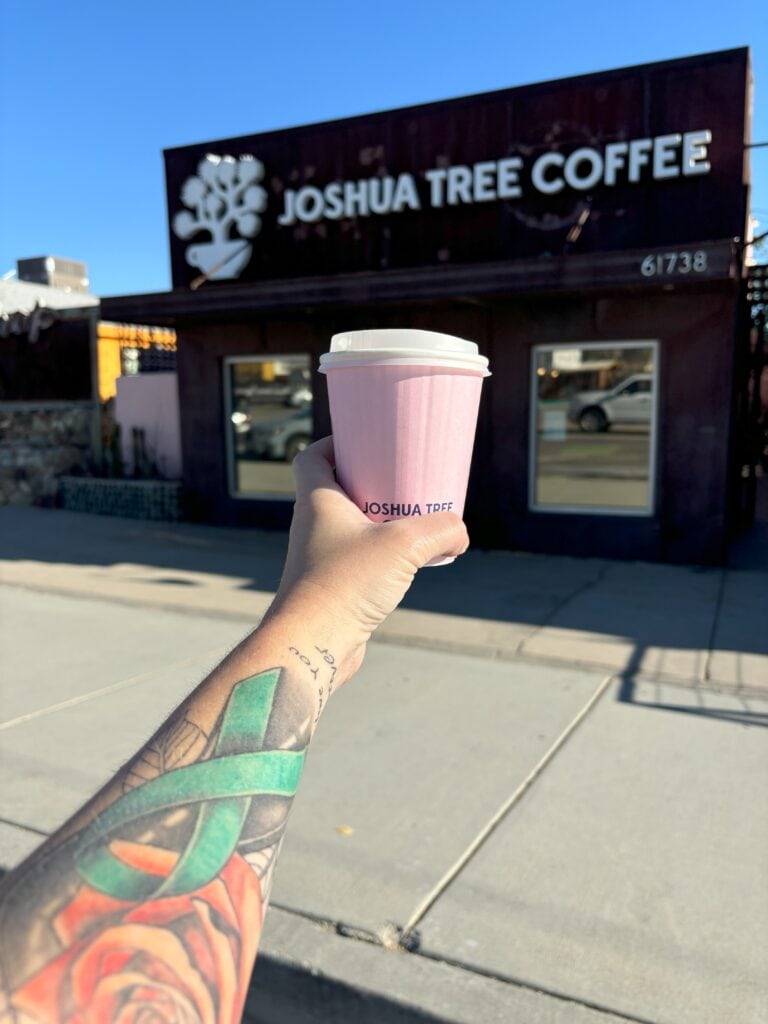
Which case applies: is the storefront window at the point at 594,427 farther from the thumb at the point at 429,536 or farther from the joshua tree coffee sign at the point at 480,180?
the thumb at the point at 429,536

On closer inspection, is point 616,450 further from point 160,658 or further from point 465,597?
point 160,658

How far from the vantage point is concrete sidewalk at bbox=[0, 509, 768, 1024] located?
2734 mm

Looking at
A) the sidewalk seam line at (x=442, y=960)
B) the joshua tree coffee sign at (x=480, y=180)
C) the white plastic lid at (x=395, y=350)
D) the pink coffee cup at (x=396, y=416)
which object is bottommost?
the sidewalk seam line at (x=442, y=960)

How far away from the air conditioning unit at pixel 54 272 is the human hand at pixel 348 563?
21.8 meters

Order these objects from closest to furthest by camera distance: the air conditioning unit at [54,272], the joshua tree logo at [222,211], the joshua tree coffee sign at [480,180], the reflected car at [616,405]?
the joshua tree coffee sign at [480,180] < the reflected car at [616,405] < the joshua tree logo at [222,211] < the air conditioning unit at [54,272]

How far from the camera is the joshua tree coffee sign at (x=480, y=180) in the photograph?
847cm

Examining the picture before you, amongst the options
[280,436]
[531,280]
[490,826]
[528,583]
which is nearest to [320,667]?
[490,826]

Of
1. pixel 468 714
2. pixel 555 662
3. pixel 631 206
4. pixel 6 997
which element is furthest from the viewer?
pixel 631 206

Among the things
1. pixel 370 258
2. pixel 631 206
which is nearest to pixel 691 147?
pixel 631 206

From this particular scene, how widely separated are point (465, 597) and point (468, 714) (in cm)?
271

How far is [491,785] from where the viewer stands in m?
4.00

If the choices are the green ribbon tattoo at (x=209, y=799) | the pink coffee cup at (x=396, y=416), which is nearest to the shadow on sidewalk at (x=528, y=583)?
the pink coffee cup at (x=396, y=416)

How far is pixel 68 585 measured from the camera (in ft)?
26.7

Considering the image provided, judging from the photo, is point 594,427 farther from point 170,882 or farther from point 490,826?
point 170,882
